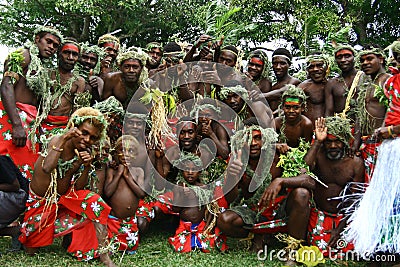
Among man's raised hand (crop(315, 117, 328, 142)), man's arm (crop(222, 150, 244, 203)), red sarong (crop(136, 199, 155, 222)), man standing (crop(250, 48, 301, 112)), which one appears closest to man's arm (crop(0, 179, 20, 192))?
red sarong (crop(136, 199, 155, 222))

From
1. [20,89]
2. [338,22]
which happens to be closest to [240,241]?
[20,89]

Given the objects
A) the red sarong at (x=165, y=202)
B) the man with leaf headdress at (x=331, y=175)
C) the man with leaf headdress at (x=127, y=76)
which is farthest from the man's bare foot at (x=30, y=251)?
the man with leaf headdress at (x=331, y=175)

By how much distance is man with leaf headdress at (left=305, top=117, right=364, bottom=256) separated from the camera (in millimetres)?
3857

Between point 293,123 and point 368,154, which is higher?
point 293,123

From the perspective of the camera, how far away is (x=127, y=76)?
Result: 16.1ft

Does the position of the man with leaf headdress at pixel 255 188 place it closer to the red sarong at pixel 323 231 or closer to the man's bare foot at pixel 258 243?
the man's bare foot at pixel 258 243

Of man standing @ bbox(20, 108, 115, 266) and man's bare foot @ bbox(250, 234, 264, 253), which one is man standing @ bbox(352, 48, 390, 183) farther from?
man standing @ bbox(20, 108, 115, 266)

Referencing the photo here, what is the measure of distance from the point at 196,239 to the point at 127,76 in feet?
6.34

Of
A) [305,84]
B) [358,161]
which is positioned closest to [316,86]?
[305,84]

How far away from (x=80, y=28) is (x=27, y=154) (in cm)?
1215

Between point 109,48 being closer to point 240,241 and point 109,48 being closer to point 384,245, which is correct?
point 240,241

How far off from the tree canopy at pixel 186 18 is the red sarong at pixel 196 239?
6389 mm

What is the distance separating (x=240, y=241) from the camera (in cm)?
431

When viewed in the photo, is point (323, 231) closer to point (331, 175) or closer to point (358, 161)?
point (331, 175)
